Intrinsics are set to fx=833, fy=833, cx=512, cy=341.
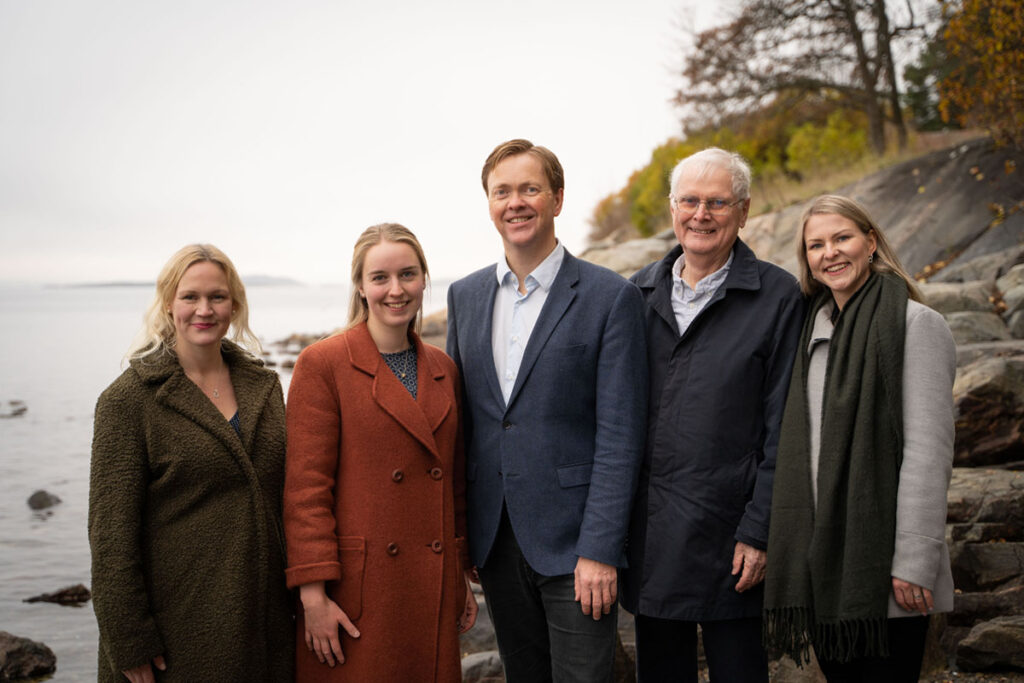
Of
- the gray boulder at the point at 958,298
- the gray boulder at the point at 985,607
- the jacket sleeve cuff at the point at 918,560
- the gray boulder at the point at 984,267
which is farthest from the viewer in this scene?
the gray boulder at the point at 984,267

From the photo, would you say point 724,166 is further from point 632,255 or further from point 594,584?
point 632,255

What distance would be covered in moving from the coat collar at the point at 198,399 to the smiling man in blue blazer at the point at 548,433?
833 millimetres

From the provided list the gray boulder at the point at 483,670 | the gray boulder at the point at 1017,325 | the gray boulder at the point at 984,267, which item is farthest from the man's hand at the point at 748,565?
the gray boulder at the point at 984,267

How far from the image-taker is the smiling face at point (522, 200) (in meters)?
3.20

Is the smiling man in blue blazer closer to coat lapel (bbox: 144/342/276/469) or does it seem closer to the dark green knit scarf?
the dark green knit scarf

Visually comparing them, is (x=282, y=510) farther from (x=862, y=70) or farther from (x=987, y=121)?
(x=862, y=70)

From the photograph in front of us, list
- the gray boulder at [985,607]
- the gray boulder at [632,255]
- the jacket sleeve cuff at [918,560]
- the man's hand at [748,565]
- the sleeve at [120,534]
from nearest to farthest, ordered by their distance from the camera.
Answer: the sleeve at [120,534], the jacket sleeve cuff at [918,560], the man's hand at [748,565], the gray boulder at [985,607], the gray boulder at [632,255]

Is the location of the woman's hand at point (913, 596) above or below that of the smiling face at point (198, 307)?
below

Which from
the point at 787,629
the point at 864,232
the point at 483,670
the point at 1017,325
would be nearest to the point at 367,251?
the point at 864,232

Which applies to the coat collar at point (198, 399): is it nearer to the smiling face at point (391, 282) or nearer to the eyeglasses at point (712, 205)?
the smiling face at point (391, 282)

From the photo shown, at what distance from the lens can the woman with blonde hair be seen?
269 centimetres

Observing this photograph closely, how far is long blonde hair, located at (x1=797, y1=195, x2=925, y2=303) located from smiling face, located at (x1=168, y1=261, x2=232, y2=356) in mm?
2186

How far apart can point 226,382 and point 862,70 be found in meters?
20.1

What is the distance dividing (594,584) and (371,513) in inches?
32.8
